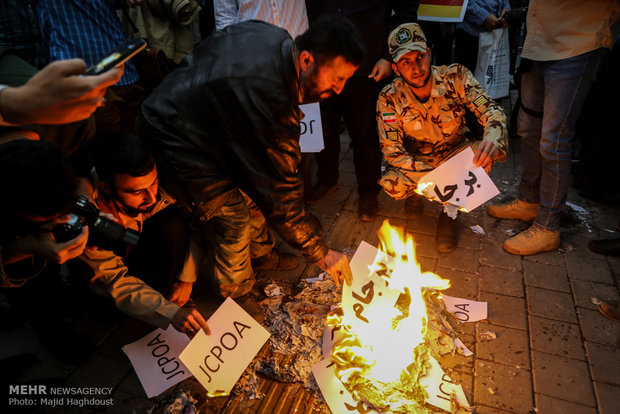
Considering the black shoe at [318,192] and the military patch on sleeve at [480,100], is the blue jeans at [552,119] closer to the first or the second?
the military patch on sleeve at [480,100]

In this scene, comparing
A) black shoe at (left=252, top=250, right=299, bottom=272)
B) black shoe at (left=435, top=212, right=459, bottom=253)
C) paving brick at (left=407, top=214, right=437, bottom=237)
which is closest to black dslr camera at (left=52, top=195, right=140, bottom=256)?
black shoe at (left=252, top=250, right=299, bottom=272)

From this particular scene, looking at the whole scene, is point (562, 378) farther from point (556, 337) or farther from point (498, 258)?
point (498, 258)

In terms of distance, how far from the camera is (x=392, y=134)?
3.60 m

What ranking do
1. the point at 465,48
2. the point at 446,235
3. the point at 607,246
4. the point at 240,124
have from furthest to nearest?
the point at 465,48
the point at 446,235
the point at 607,246
the point at 240,124

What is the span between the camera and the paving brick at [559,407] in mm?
2385

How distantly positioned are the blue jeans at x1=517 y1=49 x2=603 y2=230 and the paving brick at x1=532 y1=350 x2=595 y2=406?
131 centimetres

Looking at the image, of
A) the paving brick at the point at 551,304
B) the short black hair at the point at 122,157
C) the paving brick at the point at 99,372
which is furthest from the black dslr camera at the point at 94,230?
the paving brick at the point at 551,304

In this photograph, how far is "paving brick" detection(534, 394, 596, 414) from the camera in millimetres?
2385

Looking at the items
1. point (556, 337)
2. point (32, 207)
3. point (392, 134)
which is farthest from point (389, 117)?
point (32, 207)

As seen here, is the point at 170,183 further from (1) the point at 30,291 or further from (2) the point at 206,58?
(1) the point at 30,291

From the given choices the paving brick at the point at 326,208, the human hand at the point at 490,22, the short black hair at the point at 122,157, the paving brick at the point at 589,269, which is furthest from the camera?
the human hand at the point at 490,22

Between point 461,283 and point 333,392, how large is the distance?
1524 mm

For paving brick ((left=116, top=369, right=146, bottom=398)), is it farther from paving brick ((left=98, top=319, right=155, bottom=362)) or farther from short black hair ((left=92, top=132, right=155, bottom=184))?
short black hair ((left=92, top=132, right=155, bottom=184))

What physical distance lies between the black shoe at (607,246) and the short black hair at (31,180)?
4.16 meters
